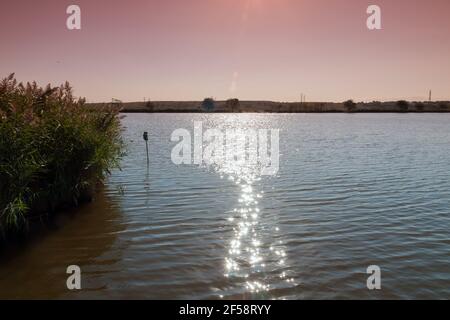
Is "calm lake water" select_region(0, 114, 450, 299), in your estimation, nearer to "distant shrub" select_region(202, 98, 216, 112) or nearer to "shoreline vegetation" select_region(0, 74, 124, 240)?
"shoreline vegetation" select_region(0, 74, 124, 240)

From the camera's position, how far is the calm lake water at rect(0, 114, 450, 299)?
6742mm

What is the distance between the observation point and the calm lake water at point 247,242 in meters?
6.74

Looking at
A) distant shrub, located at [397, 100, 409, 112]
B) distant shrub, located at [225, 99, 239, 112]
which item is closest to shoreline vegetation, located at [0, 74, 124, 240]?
distant shrub, located at [397, 100, 409, 112]

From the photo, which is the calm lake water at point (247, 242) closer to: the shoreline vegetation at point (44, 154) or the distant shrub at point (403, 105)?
the shoreline vegetation at point (44, 154)

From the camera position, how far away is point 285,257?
26.3 ft

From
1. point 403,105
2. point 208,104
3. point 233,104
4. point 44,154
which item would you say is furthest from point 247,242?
point 208,104

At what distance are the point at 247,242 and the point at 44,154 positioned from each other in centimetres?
554

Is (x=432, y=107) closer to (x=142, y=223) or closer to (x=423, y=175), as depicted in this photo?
(x=423, y=175)

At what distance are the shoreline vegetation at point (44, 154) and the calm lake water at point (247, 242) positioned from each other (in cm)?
65

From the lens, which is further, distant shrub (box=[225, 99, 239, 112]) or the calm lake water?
distant shrub (box=[225, 99, 239, 112])

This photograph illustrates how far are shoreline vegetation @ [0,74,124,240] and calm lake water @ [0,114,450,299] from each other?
2.14 feet

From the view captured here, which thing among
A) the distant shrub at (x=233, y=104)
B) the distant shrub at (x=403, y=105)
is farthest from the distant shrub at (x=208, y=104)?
the distant shrub at (x=403, y=105)
